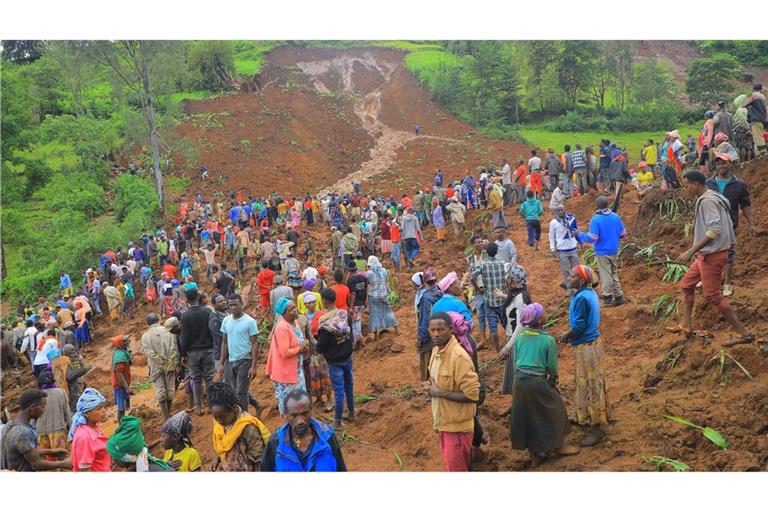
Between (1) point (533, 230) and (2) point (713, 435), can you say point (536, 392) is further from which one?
(1) point (533, 230)

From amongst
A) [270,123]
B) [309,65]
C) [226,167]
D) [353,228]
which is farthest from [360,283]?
[309,65]

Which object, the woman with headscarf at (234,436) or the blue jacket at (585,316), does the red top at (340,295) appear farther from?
the woman with headscarf at (234,436)

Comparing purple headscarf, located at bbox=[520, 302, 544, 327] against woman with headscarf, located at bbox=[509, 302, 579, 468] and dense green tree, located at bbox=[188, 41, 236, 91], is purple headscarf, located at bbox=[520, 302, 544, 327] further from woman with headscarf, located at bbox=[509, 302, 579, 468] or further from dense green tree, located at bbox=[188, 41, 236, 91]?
dense green tree, located at bbox=[188, 41, 236, 91]

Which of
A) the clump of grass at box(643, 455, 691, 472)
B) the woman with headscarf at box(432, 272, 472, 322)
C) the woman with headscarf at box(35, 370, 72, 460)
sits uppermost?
the woman with headscarf at box(432, 272, 472, 322)

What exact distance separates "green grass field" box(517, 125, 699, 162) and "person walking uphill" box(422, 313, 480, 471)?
99.2 ft

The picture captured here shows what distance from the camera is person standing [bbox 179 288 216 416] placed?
7.83 metres

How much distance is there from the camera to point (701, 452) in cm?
520

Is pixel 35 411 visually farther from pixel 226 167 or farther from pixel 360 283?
pixel 226 167

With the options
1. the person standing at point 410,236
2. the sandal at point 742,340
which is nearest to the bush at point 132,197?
the person standing at point 410,236

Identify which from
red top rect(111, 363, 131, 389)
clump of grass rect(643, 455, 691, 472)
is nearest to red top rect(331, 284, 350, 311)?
red top rect(111, 363, 131, 389)

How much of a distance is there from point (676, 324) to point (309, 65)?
54.7m

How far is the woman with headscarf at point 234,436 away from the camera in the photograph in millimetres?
4344

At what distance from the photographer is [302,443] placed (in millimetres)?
3930

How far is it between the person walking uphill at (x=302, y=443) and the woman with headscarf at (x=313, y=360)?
2.84m
